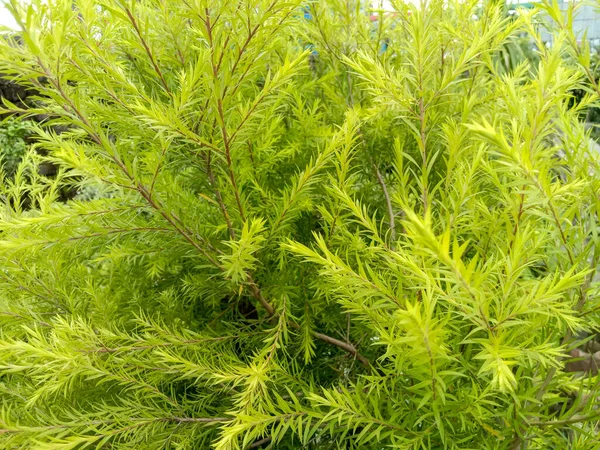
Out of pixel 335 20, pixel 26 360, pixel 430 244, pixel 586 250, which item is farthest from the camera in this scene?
pixel 335 20

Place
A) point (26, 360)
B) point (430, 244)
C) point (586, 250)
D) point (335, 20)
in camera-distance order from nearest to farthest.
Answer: point (430, 244), point (586, 250), point (26, 360), point (335, 20)

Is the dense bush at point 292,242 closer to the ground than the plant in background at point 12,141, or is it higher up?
higher up

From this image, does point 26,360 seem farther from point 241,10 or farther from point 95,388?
point 241,10

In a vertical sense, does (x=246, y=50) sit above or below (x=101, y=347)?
above

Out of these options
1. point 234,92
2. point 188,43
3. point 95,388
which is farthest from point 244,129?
point 95,388

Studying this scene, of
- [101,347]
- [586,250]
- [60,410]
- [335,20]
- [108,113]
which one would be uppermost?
[335,20]

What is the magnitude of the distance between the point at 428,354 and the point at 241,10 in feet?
1.17

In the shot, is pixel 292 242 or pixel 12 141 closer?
pixel 292 242

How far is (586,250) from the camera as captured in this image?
1.41 ft

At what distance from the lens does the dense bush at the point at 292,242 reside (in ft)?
1.32

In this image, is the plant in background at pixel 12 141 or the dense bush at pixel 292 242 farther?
the plant in background at pixel 12 141

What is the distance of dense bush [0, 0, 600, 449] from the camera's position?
1.32 feet

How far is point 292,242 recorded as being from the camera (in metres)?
0.46

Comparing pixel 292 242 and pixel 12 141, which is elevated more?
pixel 292 242
